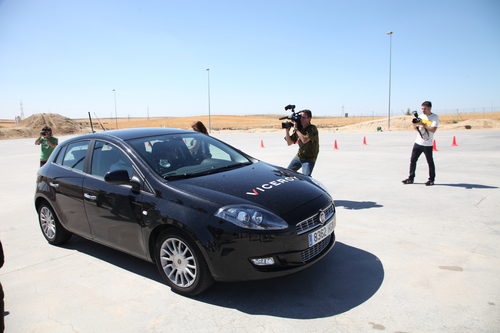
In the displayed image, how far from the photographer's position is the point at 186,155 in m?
4.50

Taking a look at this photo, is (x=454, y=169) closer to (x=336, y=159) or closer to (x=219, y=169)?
(x=336, y=159)

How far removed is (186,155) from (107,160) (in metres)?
0.92

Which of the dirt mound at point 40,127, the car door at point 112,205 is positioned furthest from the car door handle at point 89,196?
the dirt mound at point 40,127

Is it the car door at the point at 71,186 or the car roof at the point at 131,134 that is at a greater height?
the car roof at the point at 131,134

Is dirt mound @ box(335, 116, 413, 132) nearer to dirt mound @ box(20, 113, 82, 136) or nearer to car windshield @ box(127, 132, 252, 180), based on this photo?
car windshield @ box(127, 132, 252, 180)

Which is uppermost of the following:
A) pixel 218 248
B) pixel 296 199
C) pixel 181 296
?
pixel 296 199

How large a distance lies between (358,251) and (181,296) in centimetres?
219

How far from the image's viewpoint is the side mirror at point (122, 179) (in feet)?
12.6

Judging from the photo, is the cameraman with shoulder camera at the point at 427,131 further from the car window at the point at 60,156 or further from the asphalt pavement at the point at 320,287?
the car window at the point at 60,156

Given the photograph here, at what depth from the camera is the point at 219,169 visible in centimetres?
433

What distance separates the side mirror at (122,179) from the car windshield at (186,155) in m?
0.24

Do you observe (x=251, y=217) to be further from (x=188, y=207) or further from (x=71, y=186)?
(x=71, y=186)

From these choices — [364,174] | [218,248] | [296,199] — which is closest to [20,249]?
[218,248]

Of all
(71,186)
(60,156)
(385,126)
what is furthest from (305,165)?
(385,126)
